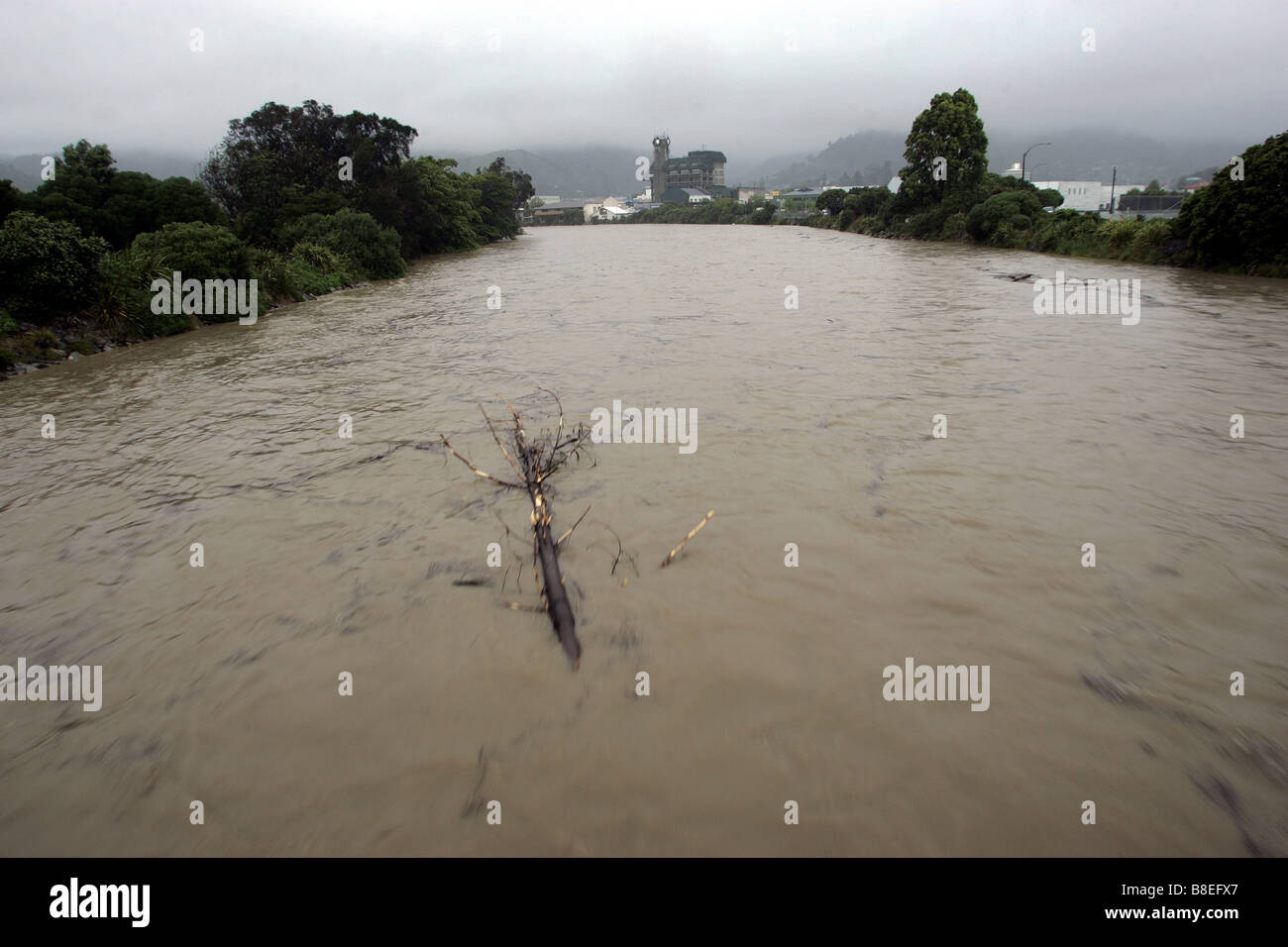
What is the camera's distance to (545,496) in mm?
5953

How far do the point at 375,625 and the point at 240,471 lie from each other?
399 cm

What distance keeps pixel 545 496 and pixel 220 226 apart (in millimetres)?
20579

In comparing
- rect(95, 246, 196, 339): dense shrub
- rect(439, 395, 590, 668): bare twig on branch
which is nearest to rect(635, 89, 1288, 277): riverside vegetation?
rect(439, 395, 590, 668): bare twig on branch

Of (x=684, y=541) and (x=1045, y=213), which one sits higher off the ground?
(x=1045, y=213)

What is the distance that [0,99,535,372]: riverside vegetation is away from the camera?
13.7 m

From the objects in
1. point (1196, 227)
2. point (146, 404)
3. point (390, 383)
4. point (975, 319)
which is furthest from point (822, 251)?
point (146, 404)

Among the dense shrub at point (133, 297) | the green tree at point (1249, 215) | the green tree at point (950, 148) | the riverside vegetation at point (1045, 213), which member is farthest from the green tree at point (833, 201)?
the dense shrub at point (133, 297)

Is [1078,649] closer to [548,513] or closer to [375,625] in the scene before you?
[548,513]

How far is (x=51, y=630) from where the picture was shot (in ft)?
13.9

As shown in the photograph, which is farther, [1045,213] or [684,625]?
[1045,213]

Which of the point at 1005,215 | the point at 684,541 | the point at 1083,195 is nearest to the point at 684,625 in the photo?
the point at 684,541

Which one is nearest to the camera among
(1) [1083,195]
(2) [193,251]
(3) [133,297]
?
(3) [133,297]

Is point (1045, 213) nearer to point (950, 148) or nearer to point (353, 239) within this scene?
point (950, 148)

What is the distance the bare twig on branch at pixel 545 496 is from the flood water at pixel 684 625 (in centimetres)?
13
